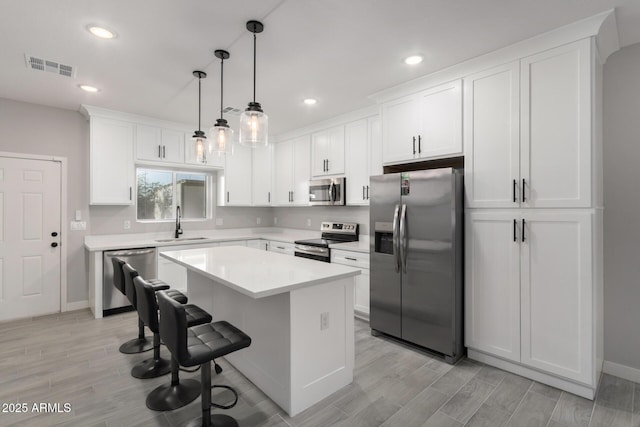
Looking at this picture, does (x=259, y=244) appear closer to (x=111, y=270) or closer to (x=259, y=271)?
(x=111, y=270)

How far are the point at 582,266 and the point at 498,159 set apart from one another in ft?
3.29

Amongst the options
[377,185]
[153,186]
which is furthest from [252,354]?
[153,186]

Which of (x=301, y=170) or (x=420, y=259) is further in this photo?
(x=301, y=170)

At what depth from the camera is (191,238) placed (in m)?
5.01

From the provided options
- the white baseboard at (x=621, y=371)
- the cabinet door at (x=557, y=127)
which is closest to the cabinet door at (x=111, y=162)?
the cabinet door at (x=557, y=127)

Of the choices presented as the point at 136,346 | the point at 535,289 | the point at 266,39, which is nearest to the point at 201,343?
the point at 136,346

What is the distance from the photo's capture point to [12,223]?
3918 mm

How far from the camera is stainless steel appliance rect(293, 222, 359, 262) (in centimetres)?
429

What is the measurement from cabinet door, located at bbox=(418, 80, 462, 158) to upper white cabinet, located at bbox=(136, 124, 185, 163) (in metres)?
3.58

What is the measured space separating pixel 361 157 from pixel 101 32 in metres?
2.95

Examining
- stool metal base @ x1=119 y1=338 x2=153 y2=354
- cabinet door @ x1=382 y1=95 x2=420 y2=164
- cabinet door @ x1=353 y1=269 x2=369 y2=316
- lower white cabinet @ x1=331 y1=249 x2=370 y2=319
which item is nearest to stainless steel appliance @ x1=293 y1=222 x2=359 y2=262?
lower white cabinet @ x1=331 y1=249 x2=370 y2=319

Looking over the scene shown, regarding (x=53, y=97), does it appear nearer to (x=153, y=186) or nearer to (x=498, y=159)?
(x=153, y=186)

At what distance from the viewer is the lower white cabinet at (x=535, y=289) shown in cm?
228

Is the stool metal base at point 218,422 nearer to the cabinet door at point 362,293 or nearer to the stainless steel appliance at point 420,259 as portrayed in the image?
the stainless steel appliance at point 420,259
